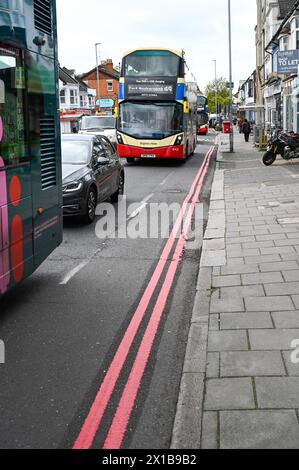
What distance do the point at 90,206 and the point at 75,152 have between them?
64.6 inches

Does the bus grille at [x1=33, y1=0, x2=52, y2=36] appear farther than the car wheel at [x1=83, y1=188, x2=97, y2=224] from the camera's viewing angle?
No

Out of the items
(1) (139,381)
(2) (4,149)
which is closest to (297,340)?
(1) (139,381)

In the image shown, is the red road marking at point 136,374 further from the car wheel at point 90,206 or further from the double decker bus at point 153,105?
the double decker bus at point 153,105

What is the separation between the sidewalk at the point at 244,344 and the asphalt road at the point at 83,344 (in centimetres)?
19

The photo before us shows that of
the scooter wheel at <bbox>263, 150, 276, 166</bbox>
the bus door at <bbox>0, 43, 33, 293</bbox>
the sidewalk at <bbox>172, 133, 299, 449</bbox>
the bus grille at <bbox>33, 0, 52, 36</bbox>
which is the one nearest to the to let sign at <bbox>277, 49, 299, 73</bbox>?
the scooter wheel at <bbox>263, 150, 276, 166</bbox>

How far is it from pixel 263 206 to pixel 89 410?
8.61 meters

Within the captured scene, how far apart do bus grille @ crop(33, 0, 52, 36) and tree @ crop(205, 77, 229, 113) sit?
299 feet

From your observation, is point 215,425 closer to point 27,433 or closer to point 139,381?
point 139,381

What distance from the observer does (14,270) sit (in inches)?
210

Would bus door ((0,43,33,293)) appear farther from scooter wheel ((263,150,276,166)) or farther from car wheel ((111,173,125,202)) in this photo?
scooter wheel ((263,150,276,166))

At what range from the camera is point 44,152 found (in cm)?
609

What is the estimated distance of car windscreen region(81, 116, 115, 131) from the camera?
31222 millimetres

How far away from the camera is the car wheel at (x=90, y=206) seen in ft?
34.3
